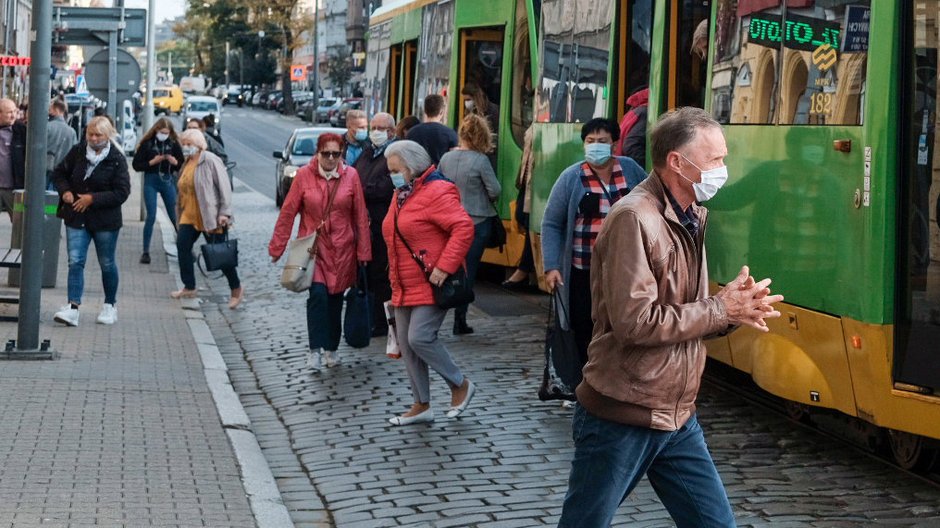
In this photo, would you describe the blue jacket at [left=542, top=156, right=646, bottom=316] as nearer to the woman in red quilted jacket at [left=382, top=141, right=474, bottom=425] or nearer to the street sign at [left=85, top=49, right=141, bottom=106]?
the woman in red quilted jacket at [left=382, top=141, right=474, bottom=425]

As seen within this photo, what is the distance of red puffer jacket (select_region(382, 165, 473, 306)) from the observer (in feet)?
31.0

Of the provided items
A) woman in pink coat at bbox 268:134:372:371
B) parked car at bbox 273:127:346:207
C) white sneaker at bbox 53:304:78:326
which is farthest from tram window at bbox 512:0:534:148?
parked car at bbox 273:127:346:207

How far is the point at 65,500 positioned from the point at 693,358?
11.1 ft

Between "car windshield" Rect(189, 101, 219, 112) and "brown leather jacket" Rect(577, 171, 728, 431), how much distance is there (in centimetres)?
7187

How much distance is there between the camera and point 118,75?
78.2ft

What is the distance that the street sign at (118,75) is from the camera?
22.8m

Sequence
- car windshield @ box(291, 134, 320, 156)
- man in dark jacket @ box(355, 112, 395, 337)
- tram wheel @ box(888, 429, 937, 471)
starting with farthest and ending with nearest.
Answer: car windshield @ box(291, 134, 320, 156), man in dark jacket @ box(355, 112, 395, 337), tram wheel @ box(888, 429, 937, 471)

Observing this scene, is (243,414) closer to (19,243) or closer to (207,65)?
(19,243)

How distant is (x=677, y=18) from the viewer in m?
10.4

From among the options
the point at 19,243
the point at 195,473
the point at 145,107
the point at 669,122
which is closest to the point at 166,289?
the point at 19,243

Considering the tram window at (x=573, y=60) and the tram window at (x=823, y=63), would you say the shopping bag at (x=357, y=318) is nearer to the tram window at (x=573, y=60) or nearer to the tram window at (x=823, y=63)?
the tram window at (x=573, y=60)

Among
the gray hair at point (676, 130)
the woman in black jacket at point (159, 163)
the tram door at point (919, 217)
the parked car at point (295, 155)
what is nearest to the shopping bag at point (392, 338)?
the tram door at point (919, 217)

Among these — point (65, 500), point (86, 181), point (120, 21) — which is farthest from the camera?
point (120, 21)

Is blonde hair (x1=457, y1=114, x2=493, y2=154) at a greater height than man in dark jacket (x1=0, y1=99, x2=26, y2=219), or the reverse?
blonde hair (x1=457, y1=114, x2=493, y2=154)
